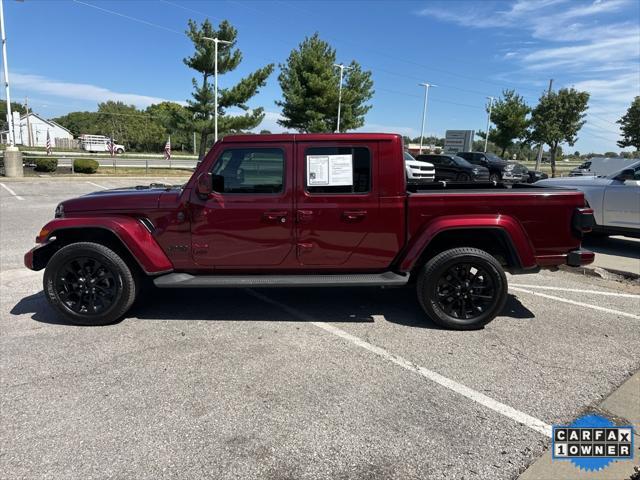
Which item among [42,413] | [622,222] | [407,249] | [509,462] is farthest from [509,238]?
[622,222]

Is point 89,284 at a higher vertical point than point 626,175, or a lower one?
lower

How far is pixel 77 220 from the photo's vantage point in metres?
4.31

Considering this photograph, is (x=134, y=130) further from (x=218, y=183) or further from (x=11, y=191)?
(x=218, y=183)

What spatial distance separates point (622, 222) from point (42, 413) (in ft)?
29.2

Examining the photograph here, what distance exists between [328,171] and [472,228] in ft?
4.79

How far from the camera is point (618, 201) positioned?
7.96 metres

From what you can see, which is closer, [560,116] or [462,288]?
[462,288]

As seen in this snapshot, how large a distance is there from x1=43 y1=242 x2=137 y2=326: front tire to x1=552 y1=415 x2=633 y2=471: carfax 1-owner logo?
147 inches

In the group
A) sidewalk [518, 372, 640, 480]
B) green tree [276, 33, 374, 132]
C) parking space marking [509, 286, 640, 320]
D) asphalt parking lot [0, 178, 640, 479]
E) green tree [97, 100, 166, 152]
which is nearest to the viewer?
sidewalk [518, 372, 640, 480]

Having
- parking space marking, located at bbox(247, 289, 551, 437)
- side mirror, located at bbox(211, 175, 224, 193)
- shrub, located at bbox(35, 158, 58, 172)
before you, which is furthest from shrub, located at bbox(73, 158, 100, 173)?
parking space marking, located at bbox(247, 289, 551, 437)

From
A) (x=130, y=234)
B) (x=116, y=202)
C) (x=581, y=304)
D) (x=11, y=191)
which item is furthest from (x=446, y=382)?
(x=11, y=191)

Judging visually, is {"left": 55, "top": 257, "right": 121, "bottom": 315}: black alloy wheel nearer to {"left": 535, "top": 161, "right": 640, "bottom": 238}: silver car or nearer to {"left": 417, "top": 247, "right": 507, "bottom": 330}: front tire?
{"left": 417, "top": 247, "right": 507, "bottom": 330}: front tire

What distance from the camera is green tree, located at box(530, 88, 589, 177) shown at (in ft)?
110

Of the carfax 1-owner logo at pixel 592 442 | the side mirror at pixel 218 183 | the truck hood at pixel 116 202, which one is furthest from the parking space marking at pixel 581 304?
the truck hood at pixel 116 202
